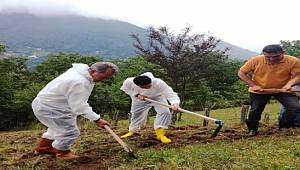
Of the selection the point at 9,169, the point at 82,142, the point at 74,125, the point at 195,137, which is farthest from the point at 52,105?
the point at 195,137

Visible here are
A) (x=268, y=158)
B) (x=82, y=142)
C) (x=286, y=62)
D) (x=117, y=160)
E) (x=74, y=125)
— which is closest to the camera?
(x=268, y=158)

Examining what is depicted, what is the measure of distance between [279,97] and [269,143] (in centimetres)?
133

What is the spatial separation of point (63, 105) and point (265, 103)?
412 centimetres

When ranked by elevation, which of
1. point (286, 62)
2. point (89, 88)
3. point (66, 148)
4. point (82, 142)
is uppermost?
point (286, 62)

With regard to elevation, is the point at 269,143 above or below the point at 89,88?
below

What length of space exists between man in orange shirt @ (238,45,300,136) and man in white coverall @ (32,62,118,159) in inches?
127

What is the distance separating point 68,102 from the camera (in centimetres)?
691

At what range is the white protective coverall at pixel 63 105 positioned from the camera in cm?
686

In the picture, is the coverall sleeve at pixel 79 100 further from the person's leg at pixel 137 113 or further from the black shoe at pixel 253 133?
the black shoe at pixel 253 133

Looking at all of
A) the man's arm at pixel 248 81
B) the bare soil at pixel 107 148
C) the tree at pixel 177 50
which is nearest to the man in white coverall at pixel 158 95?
the bare soil at pixel 107 148

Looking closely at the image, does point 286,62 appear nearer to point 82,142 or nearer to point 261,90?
point 261,90

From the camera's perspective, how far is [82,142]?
9266 millimetres

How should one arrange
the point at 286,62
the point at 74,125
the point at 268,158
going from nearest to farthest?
1. the point at 268,158
2. the point at 74,125
3. the point at 286,62

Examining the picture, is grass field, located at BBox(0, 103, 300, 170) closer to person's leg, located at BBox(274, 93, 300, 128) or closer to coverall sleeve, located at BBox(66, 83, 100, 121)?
person's leg, located at BBox(274, 93, 300, 128)
